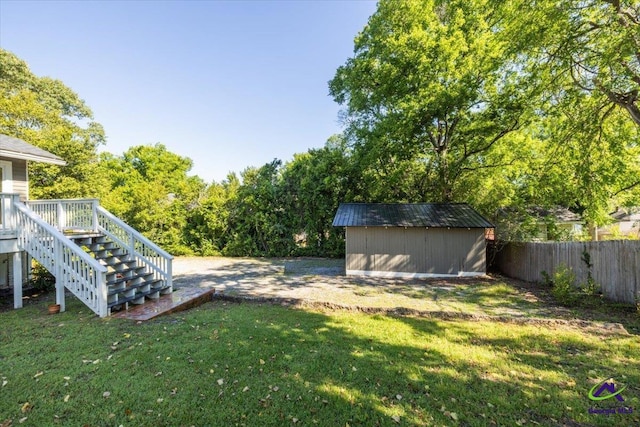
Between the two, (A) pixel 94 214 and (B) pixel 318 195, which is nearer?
(A) pixel 94 214

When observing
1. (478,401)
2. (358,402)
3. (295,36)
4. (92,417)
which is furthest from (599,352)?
(295,36)

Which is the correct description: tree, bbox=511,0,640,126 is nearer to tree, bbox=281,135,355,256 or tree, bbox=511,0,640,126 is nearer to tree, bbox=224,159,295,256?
tree, bbox=281,135,355,256

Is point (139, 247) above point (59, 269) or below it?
above

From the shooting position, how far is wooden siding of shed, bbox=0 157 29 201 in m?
7.79

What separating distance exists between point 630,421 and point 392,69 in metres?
11.5

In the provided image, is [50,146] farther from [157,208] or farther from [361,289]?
[361,289]

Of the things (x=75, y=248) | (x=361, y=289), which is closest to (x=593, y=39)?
(x=361, y=289)

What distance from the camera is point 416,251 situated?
10.5 metres

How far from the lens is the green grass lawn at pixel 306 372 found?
8.74 ft

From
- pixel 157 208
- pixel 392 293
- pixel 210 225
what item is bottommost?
pixel 392 293

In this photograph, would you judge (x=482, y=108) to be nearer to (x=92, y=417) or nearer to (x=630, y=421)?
(x=630, y=421)

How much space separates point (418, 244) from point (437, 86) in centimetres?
604

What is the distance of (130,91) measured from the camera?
511 inches

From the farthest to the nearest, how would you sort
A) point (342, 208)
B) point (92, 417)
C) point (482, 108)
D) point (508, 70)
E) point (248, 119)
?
point (248, 119)
point (342, 208)
point (482, 108)
point (508, 70)
point (92, 417)
